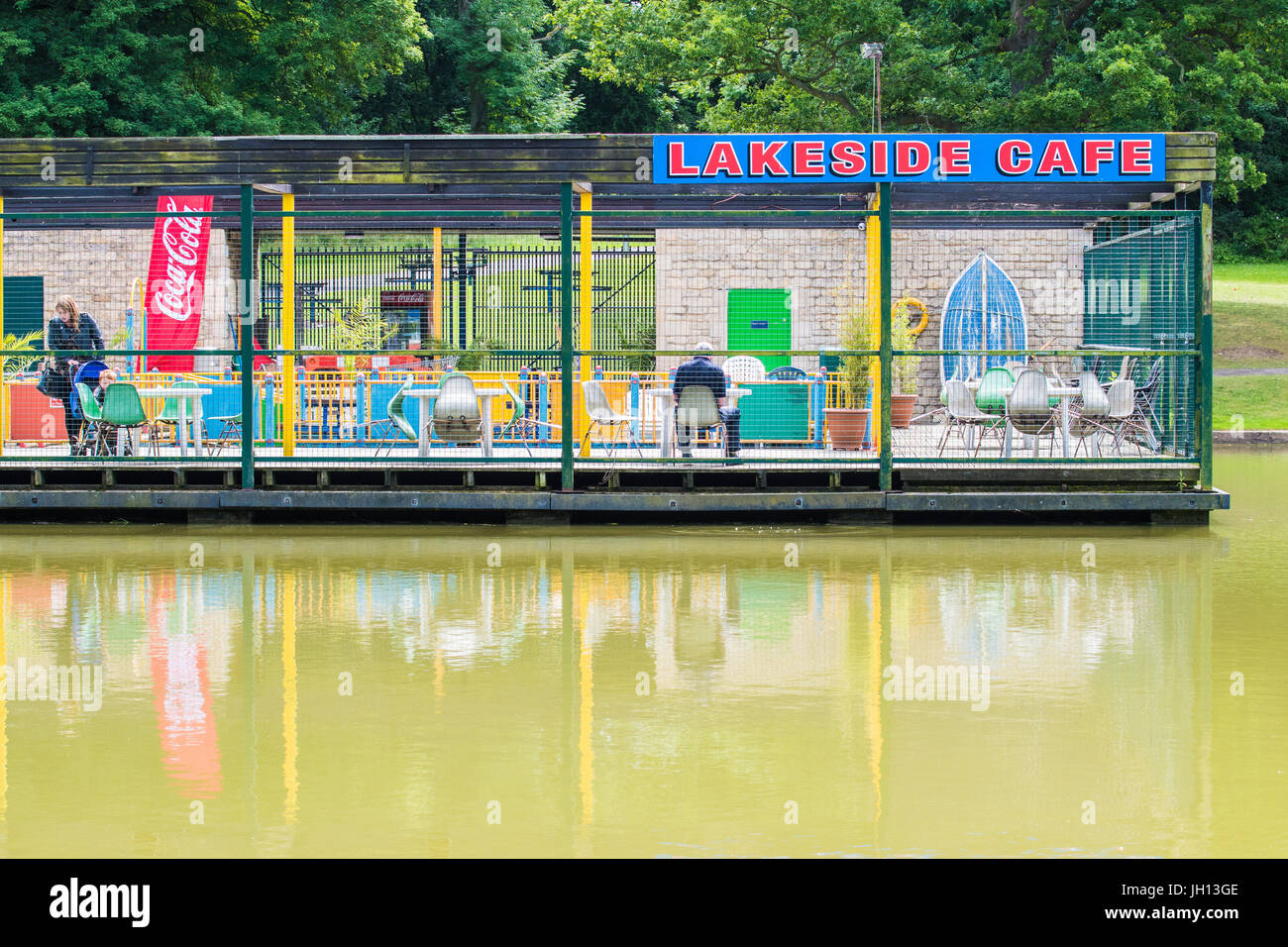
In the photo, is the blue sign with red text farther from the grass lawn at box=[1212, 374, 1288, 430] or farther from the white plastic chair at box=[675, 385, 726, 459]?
the grass lawn at box=[1212, 374, 1288, 430]

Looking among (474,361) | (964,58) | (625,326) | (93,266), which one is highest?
(964,58)

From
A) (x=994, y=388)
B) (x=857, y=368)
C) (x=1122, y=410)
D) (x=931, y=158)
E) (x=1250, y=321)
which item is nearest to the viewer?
(x=1122, y=410)

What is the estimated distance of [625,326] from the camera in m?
22.3

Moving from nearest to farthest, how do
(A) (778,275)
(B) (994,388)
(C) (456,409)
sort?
(C) (456,409)
(B) (994,388)
(A) (778,275)

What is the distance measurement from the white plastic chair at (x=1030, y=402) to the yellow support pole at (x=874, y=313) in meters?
1.28

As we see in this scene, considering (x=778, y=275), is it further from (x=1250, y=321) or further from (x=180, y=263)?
(x=1250, y=321)

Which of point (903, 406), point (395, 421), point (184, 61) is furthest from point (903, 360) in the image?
point (184, 61)

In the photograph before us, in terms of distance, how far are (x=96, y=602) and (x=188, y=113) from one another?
26749 millimetres

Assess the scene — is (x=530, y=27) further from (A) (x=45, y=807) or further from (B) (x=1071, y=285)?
(A) (x=45, y=807)

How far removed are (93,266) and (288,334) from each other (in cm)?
771

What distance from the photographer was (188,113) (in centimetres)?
3444

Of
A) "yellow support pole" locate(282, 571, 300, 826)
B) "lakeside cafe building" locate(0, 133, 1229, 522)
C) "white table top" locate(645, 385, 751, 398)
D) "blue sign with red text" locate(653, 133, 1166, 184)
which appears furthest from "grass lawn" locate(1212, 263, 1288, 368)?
"yellow support pole" locate(282, 571, 300, 826)

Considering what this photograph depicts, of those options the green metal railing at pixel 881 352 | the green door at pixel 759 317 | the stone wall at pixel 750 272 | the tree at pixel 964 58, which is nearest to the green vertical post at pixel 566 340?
the green metal railing at pixel 881 352
